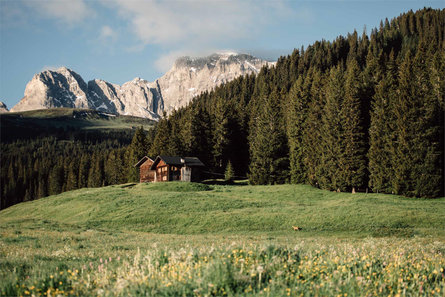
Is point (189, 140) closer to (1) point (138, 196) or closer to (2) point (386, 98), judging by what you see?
(1) point (138, 196)

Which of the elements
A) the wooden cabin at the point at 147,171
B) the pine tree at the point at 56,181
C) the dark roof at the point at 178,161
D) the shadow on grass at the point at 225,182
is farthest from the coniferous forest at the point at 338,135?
the pine tree at the point at 56,181

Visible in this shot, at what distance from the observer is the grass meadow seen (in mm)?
4980

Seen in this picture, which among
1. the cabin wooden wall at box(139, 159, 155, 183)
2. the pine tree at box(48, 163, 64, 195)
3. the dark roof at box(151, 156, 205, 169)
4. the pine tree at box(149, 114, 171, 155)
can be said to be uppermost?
the pine tree at box(149, 114, 171, 155)

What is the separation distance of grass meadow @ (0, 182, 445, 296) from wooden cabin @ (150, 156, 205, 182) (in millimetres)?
12107

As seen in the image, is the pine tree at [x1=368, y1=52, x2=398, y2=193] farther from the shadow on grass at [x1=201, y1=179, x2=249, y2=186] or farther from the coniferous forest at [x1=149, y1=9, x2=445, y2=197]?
the shadow on grass at [x1=201, y1=179, x2=249, y2=186]

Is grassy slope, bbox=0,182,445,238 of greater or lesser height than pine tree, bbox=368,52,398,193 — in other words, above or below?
below

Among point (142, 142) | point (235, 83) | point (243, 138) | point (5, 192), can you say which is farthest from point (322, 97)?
point (5, 192)

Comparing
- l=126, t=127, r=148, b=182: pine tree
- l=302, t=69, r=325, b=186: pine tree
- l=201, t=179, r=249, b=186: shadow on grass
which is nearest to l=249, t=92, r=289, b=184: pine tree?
l=201, t=179, r=249, b=186: shadow on grass

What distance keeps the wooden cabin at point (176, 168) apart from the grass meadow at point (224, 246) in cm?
1211

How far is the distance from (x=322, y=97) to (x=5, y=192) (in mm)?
148930

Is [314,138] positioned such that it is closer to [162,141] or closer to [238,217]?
[238,217]

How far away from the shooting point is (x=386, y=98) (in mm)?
46688

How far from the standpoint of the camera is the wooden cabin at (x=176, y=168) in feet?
215

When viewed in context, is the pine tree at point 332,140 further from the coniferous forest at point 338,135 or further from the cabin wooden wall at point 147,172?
the cabin wooden wall at point 147,172
